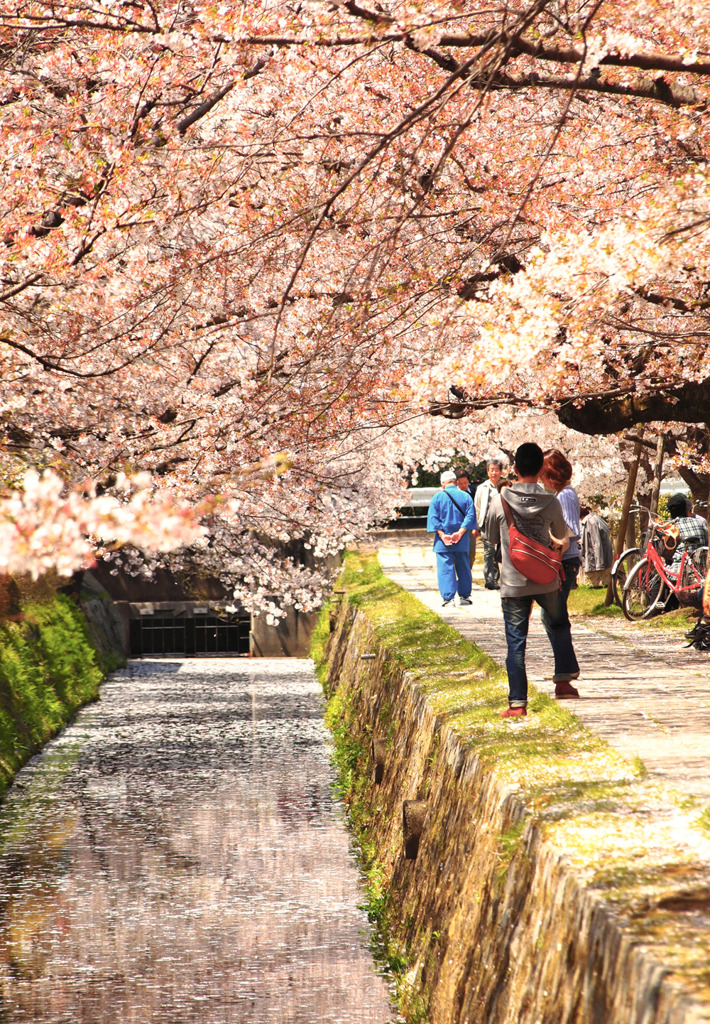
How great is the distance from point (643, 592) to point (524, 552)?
848 centimetres

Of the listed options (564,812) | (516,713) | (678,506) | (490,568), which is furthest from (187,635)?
(564,812)

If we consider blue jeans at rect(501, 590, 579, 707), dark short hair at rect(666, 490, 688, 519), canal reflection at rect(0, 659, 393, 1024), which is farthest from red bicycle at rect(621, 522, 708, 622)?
blue jeans at rect(501, 590, 579, 707)

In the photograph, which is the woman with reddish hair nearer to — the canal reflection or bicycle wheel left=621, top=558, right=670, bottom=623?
the canal reflection

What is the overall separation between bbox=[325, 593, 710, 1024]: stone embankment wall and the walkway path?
2.99ft

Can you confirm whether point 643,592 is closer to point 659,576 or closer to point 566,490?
point 659,576

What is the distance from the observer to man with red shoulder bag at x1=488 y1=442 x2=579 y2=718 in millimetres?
7887

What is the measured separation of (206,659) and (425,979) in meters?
24.5

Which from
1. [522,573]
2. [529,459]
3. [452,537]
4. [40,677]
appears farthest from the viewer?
[40,677]

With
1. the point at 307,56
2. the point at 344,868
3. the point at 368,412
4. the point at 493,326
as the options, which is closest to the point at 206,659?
the point at 368,412

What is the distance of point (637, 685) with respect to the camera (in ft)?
31.5

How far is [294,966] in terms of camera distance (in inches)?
338

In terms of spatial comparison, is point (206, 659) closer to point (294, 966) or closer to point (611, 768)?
point (294, 966)

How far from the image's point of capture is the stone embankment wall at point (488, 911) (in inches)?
152

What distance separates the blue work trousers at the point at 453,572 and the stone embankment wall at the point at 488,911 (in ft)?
20.0
